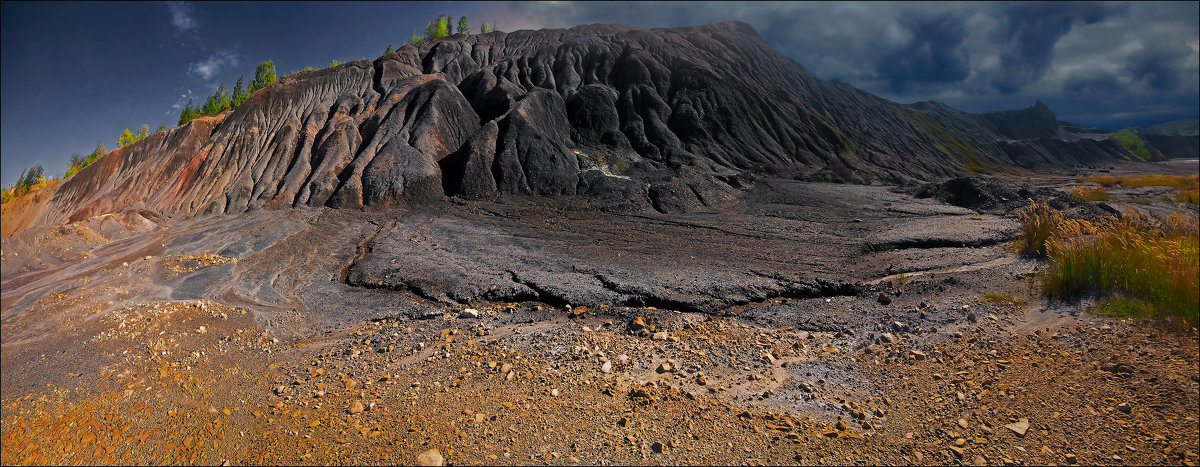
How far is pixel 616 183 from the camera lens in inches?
830

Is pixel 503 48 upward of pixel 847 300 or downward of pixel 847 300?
upward

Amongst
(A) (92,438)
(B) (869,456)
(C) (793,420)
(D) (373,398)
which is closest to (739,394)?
(C) (793,420)

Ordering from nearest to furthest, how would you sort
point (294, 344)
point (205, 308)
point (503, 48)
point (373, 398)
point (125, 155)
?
1. point (373, 398)
2. point (294, 344)
3. point (205, 308)
4. point (125, 155)
5. point (503, 48)

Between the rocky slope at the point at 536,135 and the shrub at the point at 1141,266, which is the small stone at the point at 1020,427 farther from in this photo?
the rocky slope at the point at 536,135

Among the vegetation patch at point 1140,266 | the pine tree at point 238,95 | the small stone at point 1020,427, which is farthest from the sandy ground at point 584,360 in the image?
the pine tree at point 238,95

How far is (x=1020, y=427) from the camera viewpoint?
13.3ft

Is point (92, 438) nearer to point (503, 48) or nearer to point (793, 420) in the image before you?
point (793, 420)

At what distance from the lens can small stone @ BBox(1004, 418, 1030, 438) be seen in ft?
13.1

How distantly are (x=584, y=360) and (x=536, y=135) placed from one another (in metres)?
19.0

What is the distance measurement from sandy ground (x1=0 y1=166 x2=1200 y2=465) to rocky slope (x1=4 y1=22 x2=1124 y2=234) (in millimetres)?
8076

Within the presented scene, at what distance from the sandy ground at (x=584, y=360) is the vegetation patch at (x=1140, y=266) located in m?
0.34

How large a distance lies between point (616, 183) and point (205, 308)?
50.8 feet

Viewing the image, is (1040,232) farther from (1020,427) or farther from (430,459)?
(430,459)

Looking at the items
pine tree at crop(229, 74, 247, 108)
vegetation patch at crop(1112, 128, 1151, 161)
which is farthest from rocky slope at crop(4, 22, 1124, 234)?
vegetation patch at crop(1112, 128, 1151, 161)
